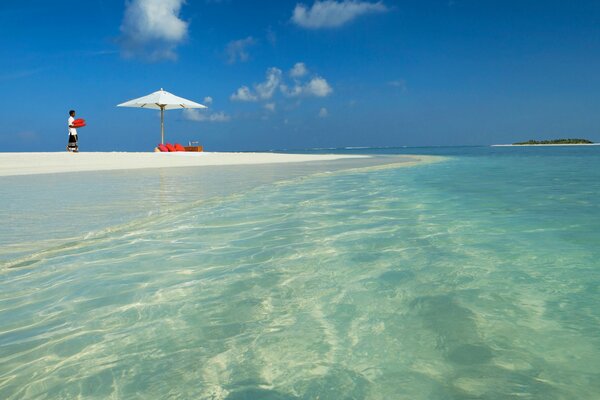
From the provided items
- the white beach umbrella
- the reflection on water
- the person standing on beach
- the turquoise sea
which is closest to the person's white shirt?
the person standing on beach

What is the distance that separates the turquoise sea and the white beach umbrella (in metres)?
19.2

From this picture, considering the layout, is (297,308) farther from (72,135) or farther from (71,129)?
(72,135)

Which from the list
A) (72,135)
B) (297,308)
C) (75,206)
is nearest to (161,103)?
(72,135)

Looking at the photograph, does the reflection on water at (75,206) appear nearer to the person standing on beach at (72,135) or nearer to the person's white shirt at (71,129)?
the person standing on beach at (72,135)

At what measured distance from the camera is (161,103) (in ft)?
75.2

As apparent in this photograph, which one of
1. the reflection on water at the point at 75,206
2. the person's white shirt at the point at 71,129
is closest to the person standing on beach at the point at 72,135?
the person's white shirt at the point at 71,129

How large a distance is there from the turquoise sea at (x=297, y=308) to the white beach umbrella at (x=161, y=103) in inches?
758

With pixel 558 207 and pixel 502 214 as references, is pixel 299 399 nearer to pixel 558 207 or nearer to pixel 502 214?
pixel 502 214

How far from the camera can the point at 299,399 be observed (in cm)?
160

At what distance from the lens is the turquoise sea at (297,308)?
1.73m

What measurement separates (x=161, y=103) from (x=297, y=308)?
22594mm

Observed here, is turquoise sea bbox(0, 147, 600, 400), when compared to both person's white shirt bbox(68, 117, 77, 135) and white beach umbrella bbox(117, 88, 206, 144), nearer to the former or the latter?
person's white shirt bbox(68, 117, 77, 135)

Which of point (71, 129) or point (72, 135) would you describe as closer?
point (71, 129)

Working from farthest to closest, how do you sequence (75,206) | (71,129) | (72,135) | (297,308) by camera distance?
1. (72,135)
2. (71,129)
3. (75,206)
4. (297,308)
